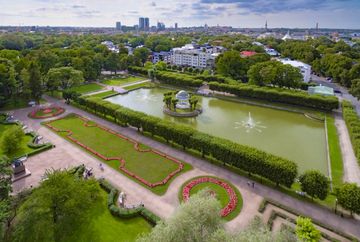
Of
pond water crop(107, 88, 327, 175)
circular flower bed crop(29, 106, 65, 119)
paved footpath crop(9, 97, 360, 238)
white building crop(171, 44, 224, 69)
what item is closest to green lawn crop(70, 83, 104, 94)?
pond water crop(107, 88, 327, 175)

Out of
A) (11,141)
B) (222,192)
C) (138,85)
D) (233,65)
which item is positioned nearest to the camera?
(222,192)

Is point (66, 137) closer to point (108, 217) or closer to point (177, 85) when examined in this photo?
point (108, 217)

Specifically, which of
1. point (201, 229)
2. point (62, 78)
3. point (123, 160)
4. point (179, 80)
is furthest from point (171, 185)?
point (179, 80)

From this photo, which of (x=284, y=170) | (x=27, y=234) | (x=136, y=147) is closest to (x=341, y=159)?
(x=284, y=170)

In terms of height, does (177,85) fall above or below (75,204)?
above

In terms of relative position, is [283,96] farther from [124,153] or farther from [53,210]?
[53,210]

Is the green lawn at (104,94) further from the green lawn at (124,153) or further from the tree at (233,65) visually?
the tree at (233,65)
